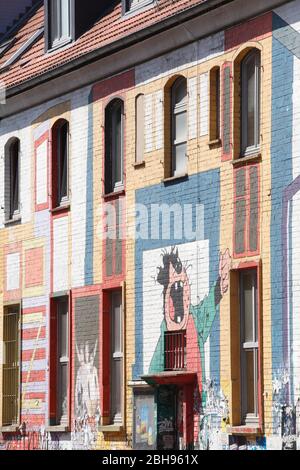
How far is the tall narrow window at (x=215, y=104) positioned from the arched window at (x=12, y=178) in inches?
331

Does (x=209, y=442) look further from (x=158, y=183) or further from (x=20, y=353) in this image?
(x=20, y=353)

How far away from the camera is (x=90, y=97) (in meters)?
35.8

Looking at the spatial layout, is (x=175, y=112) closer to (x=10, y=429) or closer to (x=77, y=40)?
(x=77, y=40)

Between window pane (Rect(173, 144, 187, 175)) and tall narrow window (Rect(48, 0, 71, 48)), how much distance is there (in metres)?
5.63

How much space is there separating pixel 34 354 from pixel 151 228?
5617mm

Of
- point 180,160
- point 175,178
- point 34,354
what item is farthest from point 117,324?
point 34,354

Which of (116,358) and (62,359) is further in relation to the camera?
(62,359)

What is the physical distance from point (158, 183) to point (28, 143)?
6018mm

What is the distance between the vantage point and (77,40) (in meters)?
37.1

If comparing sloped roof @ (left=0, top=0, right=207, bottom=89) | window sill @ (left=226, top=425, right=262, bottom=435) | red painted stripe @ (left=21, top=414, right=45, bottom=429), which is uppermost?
sloped roof @ (left=0, top=0, right=207, bottom=89)

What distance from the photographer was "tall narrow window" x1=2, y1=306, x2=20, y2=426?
38781 millimetres

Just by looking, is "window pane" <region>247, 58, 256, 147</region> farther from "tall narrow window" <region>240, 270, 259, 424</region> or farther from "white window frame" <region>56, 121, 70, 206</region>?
"white window frame" <region>56, 121, 70, 206</region>

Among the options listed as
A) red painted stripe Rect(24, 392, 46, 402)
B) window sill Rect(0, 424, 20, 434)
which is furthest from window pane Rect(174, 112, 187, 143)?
window sill Rect(0, 424, 20, 434)

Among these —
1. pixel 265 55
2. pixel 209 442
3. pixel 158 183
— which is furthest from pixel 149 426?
pixel 265 55
